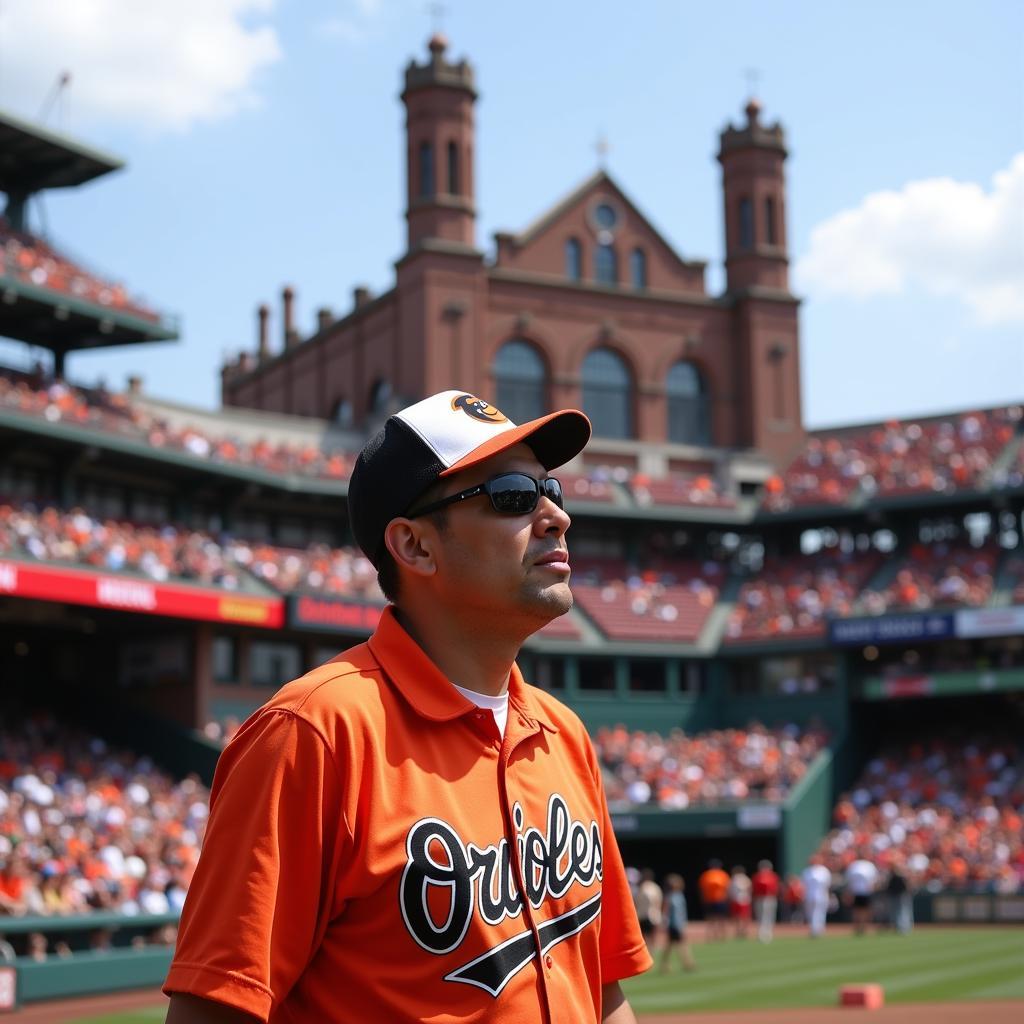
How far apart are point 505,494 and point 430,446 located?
207 mm

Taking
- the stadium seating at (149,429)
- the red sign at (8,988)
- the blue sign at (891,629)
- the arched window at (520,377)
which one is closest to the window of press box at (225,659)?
the stadium seating at (149,429)

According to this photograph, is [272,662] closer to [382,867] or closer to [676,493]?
[676,493]

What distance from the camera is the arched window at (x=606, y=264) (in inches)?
2136

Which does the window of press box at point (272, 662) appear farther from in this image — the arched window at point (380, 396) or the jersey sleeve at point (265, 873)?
the jersey sleeve at point (265, 873)

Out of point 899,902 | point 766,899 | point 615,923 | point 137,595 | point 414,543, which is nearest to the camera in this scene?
point 414,543

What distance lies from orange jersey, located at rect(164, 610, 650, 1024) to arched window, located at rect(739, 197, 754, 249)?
5417 cm

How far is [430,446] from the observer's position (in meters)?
3.45

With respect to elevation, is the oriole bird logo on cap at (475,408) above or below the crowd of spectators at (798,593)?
below

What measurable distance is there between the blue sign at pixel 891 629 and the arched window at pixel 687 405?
39.7 ft

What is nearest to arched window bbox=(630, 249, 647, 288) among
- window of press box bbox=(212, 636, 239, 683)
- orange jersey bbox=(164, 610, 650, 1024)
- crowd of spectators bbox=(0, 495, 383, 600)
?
crowd of spectators bbox=(0, 495, 383, 600)

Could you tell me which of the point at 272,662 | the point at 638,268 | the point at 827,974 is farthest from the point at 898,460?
the point at 827,974

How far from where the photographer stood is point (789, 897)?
1494 inches

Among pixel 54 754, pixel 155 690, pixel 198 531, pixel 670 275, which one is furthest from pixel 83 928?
pixel 670 275

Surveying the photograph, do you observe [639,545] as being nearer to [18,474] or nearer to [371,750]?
[18,474]
